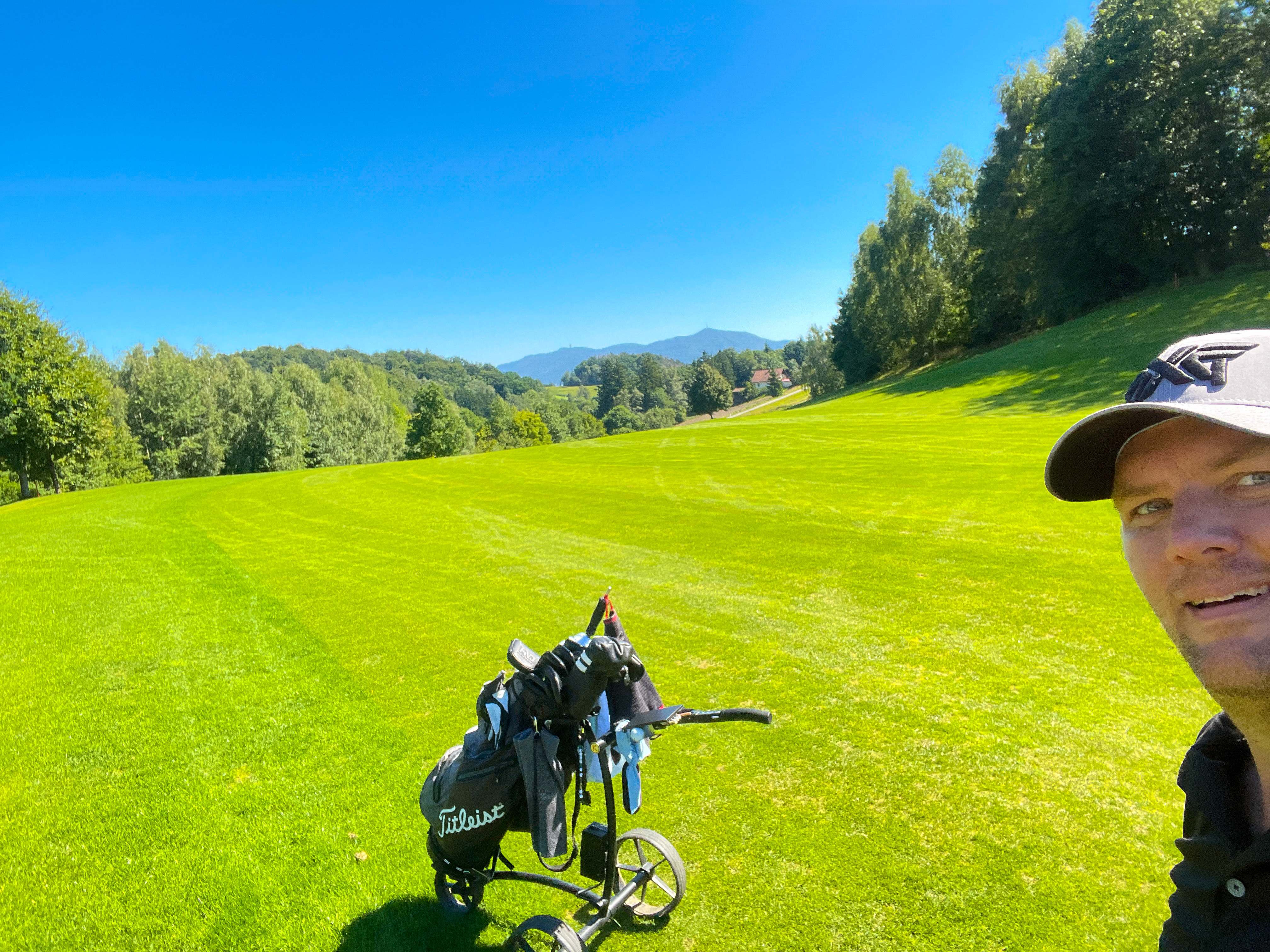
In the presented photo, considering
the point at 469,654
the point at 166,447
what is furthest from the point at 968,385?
the point at 166,447

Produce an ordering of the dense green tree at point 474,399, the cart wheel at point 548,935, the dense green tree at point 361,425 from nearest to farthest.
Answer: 1. the cart wheel at point 548,935
2. the dense green tree at point 361,425
3. the dense green tree at point 474,399

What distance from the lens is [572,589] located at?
9.94m

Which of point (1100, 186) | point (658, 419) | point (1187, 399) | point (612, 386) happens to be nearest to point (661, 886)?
point (1187, 399)

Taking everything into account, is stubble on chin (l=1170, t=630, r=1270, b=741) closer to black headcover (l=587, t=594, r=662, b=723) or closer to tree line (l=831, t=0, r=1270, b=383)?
black headcover (l=587, t=594, r=662, b=723)

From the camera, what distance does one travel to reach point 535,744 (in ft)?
9.34

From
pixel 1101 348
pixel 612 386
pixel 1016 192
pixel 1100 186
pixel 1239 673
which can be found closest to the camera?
pixel 1239 673

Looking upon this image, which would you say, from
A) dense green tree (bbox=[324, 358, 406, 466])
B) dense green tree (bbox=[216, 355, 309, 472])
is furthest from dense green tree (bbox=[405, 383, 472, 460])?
dense green tree (bbox=[216, 355, 309, 472])

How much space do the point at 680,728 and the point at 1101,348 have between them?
3847cm

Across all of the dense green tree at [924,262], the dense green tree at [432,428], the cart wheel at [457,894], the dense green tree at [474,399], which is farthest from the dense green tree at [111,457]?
the dense green tree at [474,399]

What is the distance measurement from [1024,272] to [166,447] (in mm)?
66029

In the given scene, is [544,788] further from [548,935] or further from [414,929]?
[414,929]

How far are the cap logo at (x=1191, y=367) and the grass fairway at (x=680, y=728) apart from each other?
323cm

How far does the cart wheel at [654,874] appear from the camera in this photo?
3.59m

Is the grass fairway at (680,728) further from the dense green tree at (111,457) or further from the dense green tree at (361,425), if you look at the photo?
the dense green tree at (361,425)
